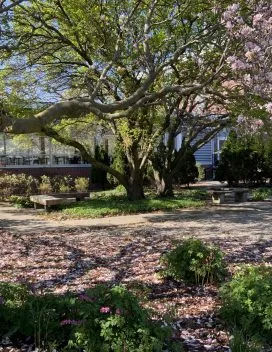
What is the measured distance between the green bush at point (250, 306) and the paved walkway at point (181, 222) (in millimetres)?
5820

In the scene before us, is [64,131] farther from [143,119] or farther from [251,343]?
[251,343]

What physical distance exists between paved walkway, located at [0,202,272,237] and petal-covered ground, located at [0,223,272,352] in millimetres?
348

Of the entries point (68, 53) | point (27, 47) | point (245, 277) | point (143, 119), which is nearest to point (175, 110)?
point (143, 119)

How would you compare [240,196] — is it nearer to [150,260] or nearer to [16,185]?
[16,185]

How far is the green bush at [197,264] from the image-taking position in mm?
6188

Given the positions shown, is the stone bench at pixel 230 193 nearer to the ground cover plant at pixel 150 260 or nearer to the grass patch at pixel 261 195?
the grass patch at pixel 261 195

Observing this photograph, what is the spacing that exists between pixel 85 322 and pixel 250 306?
154 centimetres

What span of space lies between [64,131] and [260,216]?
8.84 metres

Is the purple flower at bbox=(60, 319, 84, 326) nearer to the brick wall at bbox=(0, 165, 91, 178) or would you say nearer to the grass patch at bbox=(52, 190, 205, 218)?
the grass patch at bbox=(52, 190, 205, 218)

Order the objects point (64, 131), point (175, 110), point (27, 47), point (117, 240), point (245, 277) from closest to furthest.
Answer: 1. point (245, 277)
2. point (117, 240)
3. point (27, 47)
4. point (175, 110)
5. point (64, 131)

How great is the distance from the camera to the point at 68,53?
54.2 ft

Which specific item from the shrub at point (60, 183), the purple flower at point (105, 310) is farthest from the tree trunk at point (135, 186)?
the purple flower at point (105, 310)

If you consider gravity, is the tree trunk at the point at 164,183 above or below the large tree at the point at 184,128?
below

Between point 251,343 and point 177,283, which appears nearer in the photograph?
point 251,343
